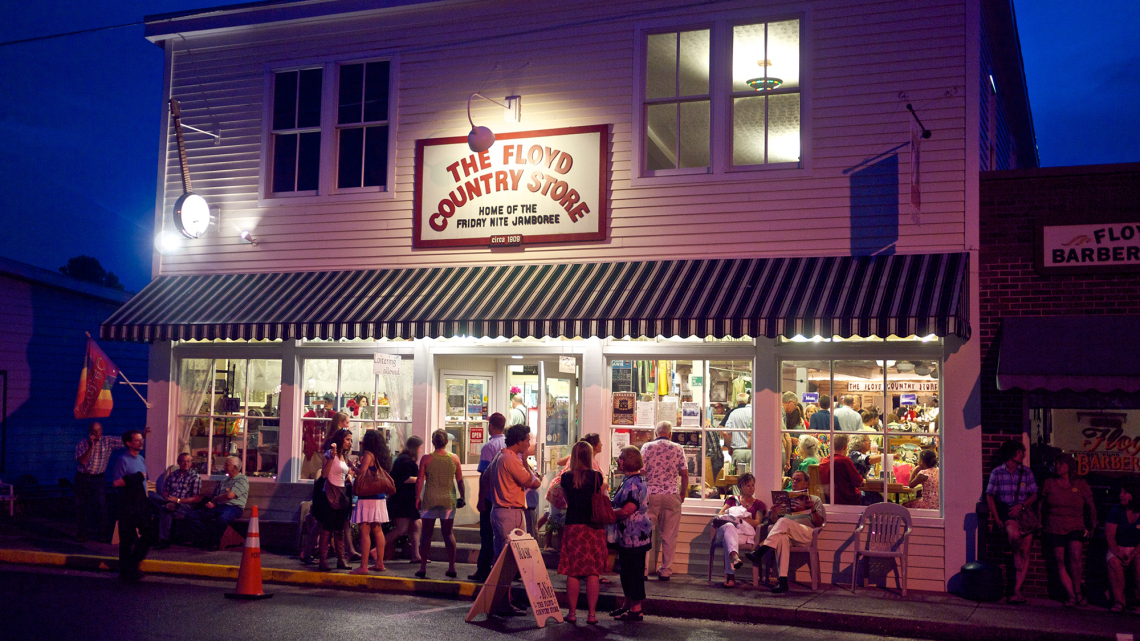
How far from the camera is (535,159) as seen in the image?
12883mm

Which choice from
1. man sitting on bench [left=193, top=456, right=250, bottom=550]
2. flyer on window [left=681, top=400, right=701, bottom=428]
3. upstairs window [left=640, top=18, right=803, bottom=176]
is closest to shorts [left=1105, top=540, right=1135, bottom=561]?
flyer on window [left=681, top=400, right=701, bottom=428]

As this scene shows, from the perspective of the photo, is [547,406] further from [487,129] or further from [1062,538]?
[1062,538]

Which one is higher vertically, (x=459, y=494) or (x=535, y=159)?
(x=535, y=159)

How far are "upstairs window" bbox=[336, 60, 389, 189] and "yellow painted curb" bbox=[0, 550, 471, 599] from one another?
552 centimetres

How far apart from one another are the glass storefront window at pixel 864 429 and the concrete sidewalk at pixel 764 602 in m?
1.19

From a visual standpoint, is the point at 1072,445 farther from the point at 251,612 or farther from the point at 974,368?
the point at 251,612

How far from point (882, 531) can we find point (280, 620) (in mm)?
6518

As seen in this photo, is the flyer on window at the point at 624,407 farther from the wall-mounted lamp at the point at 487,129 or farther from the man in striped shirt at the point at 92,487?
the man in striped shirt at the point at 92,487

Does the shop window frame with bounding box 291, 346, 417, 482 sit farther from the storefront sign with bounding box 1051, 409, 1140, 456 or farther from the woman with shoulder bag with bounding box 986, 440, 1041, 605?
the storefront sign with bounding box 1051, 409, 1140, 456

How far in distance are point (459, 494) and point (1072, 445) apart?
688cm

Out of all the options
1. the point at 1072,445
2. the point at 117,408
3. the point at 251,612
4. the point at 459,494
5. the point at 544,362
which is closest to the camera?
the point at 251,612

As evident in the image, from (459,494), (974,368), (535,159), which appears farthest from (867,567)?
(535,159)

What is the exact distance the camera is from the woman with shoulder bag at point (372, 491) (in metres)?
11.3

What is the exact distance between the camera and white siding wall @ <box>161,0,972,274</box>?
11.3 m
